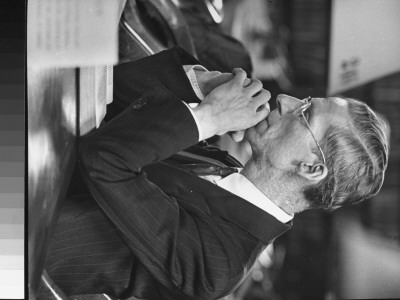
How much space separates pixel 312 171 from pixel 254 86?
25 cm

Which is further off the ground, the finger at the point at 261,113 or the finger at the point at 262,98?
the finger at the point at 262,98

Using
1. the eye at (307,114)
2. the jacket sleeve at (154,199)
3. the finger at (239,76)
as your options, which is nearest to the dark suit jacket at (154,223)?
the jacket sleeve at (154,199)

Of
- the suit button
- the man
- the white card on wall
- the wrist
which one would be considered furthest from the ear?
the white card on wall

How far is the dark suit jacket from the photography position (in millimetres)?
1512

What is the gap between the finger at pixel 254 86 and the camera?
63.0 inches

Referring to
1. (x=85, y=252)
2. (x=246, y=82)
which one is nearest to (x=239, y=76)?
(x=246, y=82)

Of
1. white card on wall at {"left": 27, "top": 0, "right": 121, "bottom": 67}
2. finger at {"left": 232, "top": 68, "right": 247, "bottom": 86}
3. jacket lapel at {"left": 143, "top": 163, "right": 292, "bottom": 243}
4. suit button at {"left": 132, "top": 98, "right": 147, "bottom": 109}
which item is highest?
white card on wall at {"left": 27, "top": 0, "right": 121, "bottom": 67}

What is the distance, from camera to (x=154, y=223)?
153 cm

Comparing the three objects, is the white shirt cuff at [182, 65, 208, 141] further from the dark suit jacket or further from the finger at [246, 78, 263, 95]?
the finger at [246, 78, 263, 95]

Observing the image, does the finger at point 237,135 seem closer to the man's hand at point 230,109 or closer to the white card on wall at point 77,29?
the man's hand at point 230,109

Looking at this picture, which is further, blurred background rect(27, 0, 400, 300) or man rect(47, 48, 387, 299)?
blurred background rect(27, 0, 400, 300)

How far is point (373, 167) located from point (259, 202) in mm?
294

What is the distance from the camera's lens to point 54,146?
156 centimetres

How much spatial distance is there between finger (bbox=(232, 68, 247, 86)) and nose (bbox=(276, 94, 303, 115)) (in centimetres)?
10
